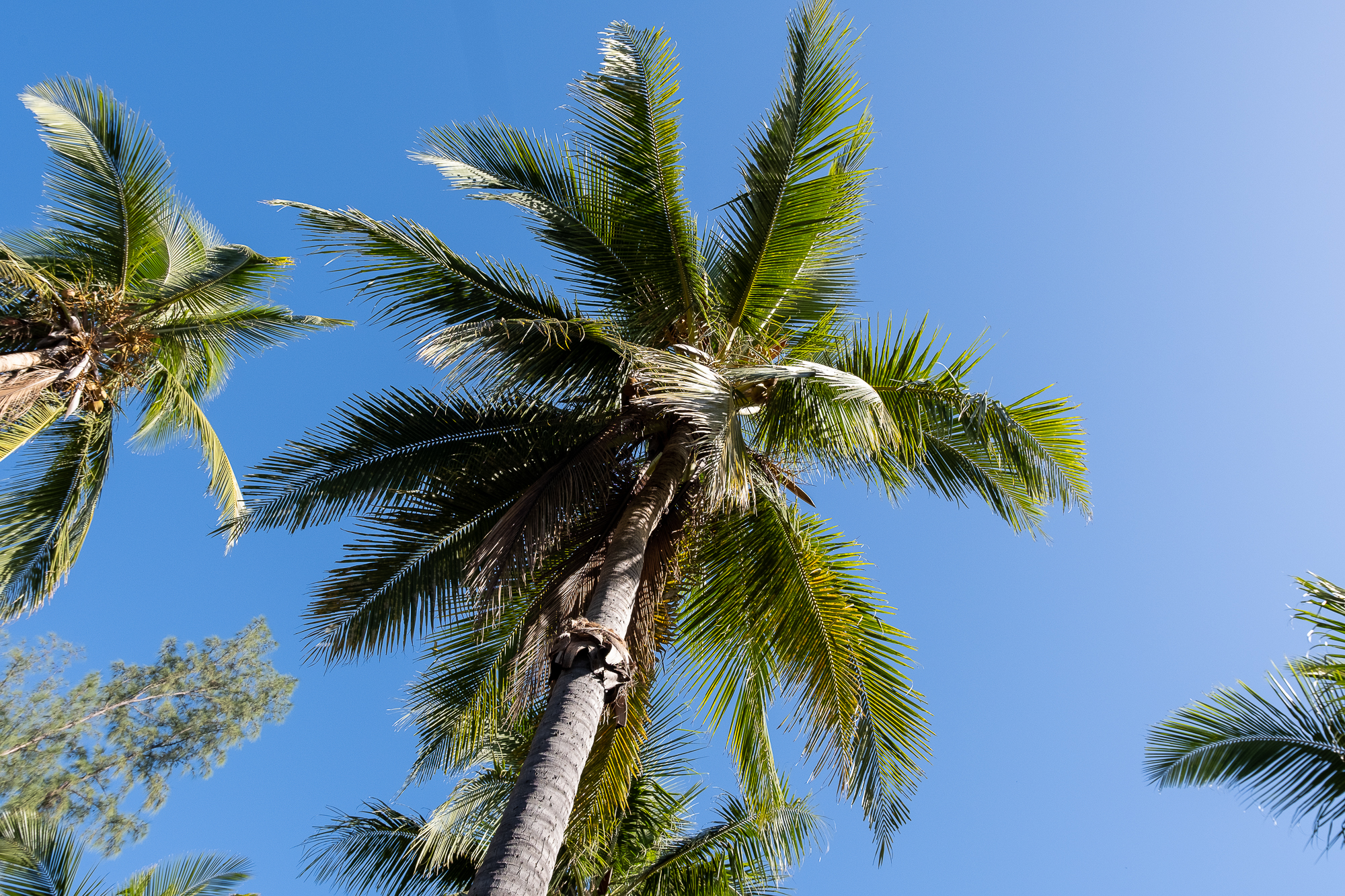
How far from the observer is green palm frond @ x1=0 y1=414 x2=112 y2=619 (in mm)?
11406

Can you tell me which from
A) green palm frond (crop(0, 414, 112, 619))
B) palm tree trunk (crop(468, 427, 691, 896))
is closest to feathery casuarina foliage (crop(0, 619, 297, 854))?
green palm frond (crop(0, 414, 112, 619))

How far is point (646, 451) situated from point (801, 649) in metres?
2.33


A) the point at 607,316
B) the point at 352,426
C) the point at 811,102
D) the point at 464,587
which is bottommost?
the point at 464,587

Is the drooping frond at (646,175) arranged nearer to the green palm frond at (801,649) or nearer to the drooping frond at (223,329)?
the green palm frond at (801,649)

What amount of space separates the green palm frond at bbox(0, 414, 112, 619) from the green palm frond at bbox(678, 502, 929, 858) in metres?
8.72

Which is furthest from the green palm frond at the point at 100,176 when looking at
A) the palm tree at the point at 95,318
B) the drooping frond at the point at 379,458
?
the drooping frond at the point at 379,458

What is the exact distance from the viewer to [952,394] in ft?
22.3

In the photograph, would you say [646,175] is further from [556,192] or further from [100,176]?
[100,176]

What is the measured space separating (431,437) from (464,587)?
1.78 meters

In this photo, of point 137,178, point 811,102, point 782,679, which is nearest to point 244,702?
point 137,178

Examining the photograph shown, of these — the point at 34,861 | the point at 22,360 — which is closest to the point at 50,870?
the point at 34,861

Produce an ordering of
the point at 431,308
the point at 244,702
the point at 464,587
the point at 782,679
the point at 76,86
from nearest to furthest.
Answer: the point at 464,587
the point at 782,679
the point at 431,308
the point at 76,86
the point at 244,702

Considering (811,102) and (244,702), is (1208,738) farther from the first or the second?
(244,702)

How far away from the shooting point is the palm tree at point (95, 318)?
395 inches
